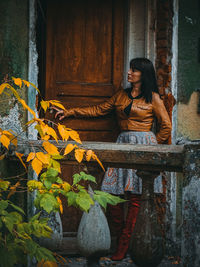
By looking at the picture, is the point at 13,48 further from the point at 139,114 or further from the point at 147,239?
the point at 147,239

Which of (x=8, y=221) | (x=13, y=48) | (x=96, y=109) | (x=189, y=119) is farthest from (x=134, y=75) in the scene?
(x=8, y=221)

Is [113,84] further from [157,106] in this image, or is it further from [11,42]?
[11,42]

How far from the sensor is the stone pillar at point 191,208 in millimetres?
1889

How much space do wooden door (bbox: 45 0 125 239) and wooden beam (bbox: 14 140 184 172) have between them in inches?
66.4

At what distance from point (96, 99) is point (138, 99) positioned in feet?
1.59

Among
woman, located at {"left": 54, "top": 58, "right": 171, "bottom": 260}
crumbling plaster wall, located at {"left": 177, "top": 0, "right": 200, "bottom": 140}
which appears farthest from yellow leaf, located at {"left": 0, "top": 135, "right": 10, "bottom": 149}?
crumbling plaster wall, located at {"left": 177, "top": 0, "right": 200, "bottom": 140}

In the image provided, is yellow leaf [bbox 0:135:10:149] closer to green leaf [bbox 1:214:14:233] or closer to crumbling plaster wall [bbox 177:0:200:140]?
green leaf [bbox 1:214:14:233]

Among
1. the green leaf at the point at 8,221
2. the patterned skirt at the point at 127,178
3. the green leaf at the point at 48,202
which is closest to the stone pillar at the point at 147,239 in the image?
the green leaf at the point at 48,202

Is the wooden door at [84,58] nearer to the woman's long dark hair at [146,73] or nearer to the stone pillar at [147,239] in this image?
the woman's long dark hair at [146,73]

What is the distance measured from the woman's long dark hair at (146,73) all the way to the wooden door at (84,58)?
0.41 m

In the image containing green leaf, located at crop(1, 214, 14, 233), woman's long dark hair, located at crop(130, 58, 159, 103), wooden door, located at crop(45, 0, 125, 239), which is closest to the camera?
green leaf, located at crop(1, 214, 14, 233)

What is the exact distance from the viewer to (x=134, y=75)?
3.68 m

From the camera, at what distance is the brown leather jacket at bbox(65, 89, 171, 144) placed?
3691mm

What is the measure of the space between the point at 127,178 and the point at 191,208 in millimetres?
1641
